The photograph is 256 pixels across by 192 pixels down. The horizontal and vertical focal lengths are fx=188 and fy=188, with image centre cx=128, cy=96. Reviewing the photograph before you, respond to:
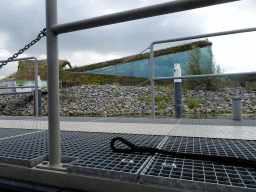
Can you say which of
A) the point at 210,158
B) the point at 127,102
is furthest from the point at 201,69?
the point at 210,158

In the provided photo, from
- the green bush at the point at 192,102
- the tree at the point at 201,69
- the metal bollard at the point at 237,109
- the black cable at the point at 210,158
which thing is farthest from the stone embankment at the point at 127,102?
the black cable at the point at 210,158

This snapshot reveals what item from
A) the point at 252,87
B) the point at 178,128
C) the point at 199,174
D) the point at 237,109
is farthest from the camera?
the point at 252,87

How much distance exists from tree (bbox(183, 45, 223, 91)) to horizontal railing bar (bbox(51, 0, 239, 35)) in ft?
20.2

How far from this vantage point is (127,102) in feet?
24.9

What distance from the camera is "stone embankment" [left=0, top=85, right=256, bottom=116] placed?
639cm

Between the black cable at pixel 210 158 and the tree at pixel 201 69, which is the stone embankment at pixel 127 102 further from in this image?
the black cable at pixel 210 158

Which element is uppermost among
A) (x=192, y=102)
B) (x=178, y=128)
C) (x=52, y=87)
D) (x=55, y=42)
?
(x=55, y=42)

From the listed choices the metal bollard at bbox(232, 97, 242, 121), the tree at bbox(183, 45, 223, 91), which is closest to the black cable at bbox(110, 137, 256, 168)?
the metal bollard at bbox(232, 97, 242, 121)

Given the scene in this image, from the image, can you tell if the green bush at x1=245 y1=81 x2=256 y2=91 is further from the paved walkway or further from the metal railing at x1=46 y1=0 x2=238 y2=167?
the metal railing at x1=46 y1=0 x2=238 y2=167

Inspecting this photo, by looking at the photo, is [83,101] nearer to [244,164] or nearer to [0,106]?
[0,106]

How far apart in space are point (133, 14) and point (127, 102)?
706 cm

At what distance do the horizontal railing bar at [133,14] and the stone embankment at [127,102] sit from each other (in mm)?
A: 5549

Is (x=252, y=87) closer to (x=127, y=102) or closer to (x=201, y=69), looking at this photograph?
(x=201, y=69)

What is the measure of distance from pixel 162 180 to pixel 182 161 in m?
0.15
